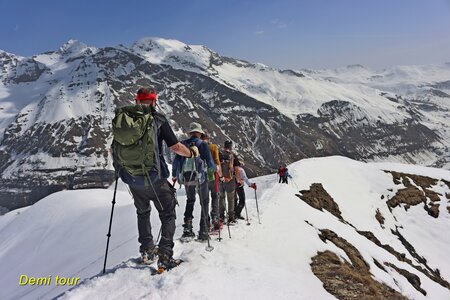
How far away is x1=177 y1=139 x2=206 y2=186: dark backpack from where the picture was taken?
396 inches

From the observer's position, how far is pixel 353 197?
3538cm

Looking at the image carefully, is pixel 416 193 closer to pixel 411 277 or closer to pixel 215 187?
pixel 411 277

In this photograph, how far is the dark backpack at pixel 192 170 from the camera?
10.1 metres

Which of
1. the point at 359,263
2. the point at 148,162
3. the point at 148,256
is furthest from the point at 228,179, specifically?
the point at 359,263

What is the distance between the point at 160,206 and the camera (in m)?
7.74

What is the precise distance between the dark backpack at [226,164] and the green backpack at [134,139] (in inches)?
254

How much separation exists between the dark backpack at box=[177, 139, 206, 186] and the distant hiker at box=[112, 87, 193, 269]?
6.15 feet

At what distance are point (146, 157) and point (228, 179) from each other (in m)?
6.72

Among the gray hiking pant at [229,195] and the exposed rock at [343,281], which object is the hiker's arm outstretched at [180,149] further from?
the gray hiking pant at [229,195]

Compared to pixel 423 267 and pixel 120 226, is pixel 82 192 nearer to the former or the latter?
pixel 120 226

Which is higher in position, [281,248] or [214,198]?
[214,198]

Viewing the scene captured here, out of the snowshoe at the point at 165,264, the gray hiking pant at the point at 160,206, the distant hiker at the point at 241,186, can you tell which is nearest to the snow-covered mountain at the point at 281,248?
the snowshoe at the point at 165,264

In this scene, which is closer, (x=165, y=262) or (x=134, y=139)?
(x=134, y=139)

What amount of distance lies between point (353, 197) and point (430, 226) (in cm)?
719
